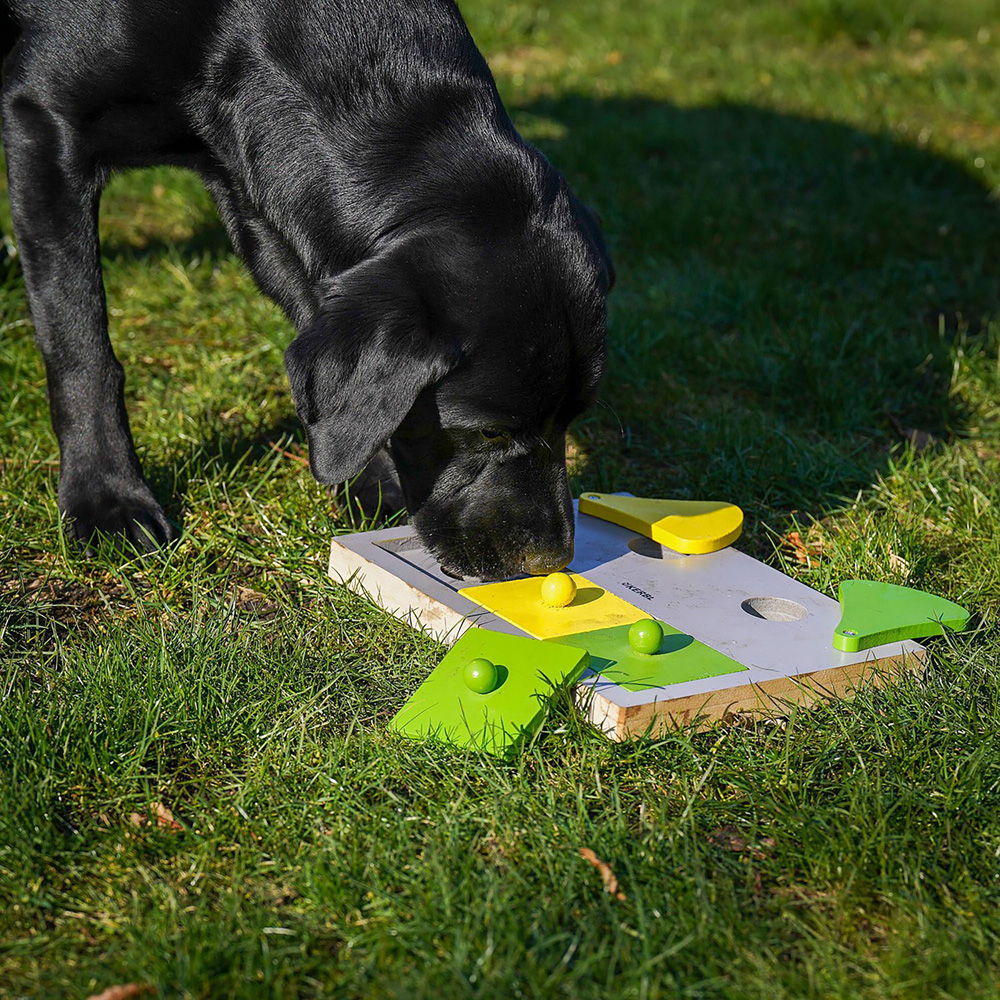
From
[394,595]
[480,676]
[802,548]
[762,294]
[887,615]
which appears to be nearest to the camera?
[480,676]

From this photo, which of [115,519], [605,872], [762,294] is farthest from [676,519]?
[762,294]

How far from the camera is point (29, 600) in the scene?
273cm

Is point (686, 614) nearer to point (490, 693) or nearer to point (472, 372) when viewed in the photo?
point (490, 693)

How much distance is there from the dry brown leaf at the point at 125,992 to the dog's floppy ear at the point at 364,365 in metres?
1.13

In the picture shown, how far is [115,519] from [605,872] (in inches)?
66.5

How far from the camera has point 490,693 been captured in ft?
7.25

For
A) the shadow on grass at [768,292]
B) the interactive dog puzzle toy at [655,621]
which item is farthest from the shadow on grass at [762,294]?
the interactive dog puzzle toy at [655,621]

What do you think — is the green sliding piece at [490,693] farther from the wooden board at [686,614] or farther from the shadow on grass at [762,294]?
the shadow on grass at [762,294]

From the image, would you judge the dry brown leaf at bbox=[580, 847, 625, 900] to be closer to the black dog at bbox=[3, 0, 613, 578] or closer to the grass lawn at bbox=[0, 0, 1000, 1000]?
the grass lawn at bbox=[0, 0, 1000, 1000]

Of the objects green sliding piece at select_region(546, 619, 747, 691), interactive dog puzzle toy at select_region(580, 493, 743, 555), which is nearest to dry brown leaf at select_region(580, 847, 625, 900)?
green sliding piece at select_region(546, 619, 747, 691)

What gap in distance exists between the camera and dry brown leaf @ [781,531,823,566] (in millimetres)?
3115

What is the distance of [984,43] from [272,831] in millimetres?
8908

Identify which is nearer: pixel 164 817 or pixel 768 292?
pixel 164 817

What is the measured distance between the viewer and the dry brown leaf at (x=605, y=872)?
1828mm
